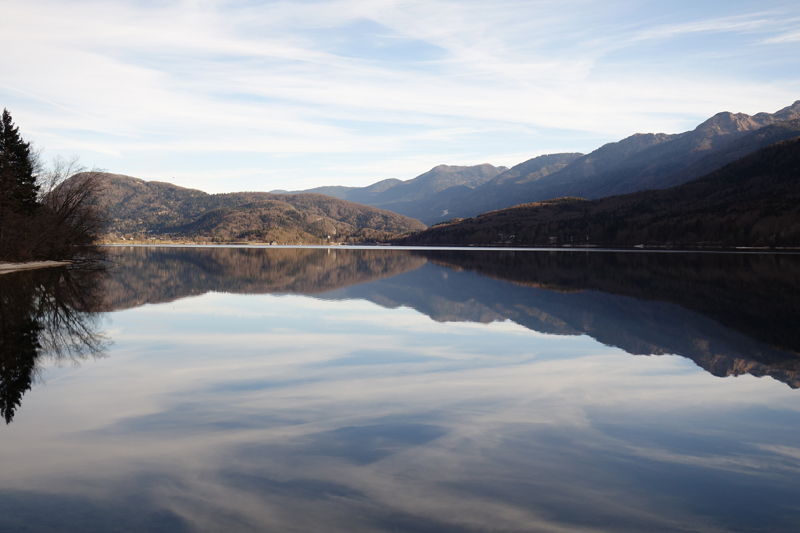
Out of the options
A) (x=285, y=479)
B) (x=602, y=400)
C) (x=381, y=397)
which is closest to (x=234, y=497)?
(x=285, y=479)

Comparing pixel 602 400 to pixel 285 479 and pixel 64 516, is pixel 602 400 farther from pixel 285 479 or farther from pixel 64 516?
pixel 64 516

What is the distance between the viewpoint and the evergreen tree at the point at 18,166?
160 ft

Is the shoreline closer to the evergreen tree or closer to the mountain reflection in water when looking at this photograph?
the evergreen tree

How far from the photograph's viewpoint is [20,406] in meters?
9.07

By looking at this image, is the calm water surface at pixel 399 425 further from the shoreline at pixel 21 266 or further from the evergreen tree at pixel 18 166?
the evergreen tree at pixel 18 166

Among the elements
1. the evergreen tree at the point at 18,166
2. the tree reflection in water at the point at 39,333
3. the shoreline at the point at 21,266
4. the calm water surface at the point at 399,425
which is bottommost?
the calm water surface at the point at 399,425

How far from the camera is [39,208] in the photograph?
53.4 m

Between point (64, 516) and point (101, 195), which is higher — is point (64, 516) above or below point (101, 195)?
below

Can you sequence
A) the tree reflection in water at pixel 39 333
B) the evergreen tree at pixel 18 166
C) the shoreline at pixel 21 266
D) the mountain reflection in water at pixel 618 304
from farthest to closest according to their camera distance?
the evergreen tree at pixel 18 166, the shoreline at pixel 21 266, the mountain reflection in water at pixel 618 304, the tree reflection in water at pixel 39 333

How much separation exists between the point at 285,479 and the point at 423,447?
6.56 ft

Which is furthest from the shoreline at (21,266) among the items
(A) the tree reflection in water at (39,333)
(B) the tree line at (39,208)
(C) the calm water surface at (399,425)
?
(C) the calm water surface at (399,425)

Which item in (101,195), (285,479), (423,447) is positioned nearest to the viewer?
(285,479)

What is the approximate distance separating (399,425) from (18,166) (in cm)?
6051

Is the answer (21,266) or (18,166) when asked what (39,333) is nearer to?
(21,266)
